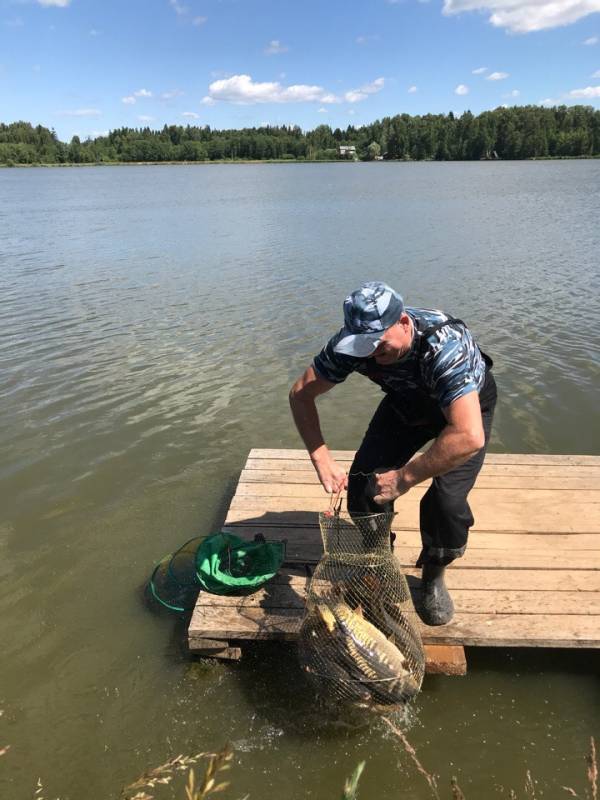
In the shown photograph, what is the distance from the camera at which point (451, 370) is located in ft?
9.96

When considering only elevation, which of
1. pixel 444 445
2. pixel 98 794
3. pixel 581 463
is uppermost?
pixel 444 445

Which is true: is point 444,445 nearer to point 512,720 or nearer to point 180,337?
point 512,720

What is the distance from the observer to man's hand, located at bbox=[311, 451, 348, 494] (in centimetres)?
363

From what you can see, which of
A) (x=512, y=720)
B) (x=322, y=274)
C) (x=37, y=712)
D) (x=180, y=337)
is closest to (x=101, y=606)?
(x=37, y=712)

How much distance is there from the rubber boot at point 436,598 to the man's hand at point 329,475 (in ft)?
2.52

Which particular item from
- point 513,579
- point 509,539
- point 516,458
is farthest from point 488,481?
point 513,579

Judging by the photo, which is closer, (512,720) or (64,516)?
(512,720)

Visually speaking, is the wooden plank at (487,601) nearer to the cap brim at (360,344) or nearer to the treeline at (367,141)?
the cap brim at (360,344)

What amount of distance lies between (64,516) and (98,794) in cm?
307

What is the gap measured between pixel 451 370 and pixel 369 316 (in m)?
0.52

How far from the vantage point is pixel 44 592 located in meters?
4.85

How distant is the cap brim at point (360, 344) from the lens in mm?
3006

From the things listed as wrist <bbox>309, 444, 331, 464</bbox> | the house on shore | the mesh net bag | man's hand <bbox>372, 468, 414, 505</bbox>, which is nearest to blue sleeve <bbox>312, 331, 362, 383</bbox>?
wrist <bbox>309, 444, 331, 464</bbox>

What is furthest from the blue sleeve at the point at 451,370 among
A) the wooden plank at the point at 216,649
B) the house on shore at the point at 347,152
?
the house on shore at the point at 347,152
